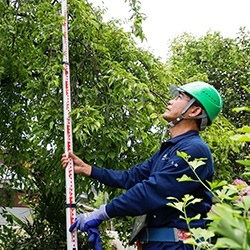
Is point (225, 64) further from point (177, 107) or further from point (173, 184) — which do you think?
point (173, 184)

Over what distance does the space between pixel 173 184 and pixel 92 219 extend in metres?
0.43

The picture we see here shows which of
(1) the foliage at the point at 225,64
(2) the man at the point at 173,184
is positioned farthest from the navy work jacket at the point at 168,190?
(1) the foliage at the point at 225,64

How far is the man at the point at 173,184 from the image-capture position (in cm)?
208

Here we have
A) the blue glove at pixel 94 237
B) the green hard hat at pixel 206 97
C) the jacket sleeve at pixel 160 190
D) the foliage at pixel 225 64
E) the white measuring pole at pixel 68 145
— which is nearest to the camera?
the jacket sleeve at pixel 160 190

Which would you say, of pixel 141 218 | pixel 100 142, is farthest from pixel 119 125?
pixel 141 218

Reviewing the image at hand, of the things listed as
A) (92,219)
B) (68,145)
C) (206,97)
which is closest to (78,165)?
(68,145)

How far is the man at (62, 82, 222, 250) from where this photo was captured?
208 centimetres

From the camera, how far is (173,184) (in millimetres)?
2076

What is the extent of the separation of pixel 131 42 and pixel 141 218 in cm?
163

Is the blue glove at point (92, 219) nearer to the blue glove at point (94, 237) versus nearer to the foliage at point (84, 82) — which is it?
the blue glove at point (94, 237)

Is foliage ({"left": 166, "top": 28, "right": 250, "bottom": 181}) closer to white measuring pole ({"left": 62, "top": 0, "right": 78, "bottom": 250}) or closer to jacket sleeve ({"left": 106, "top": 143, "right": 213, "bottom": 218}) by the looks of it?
white measuring pole ({"left": 62, "top": 0, "right": 78, "bottom": 250})

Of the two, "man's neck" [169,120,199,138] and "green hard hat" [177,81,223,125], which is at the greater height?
"green hard hat" [177,81,223,125]

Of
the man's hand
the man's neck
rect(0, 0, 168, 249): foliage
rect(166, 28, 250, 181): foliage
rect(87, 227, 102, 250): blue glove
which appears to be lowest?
rect(87, 227, 102, 250): blue glove

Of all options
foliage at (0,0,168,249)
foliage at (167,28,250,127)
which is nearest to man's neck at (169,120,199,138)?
foliage at (0,0,168,249)
